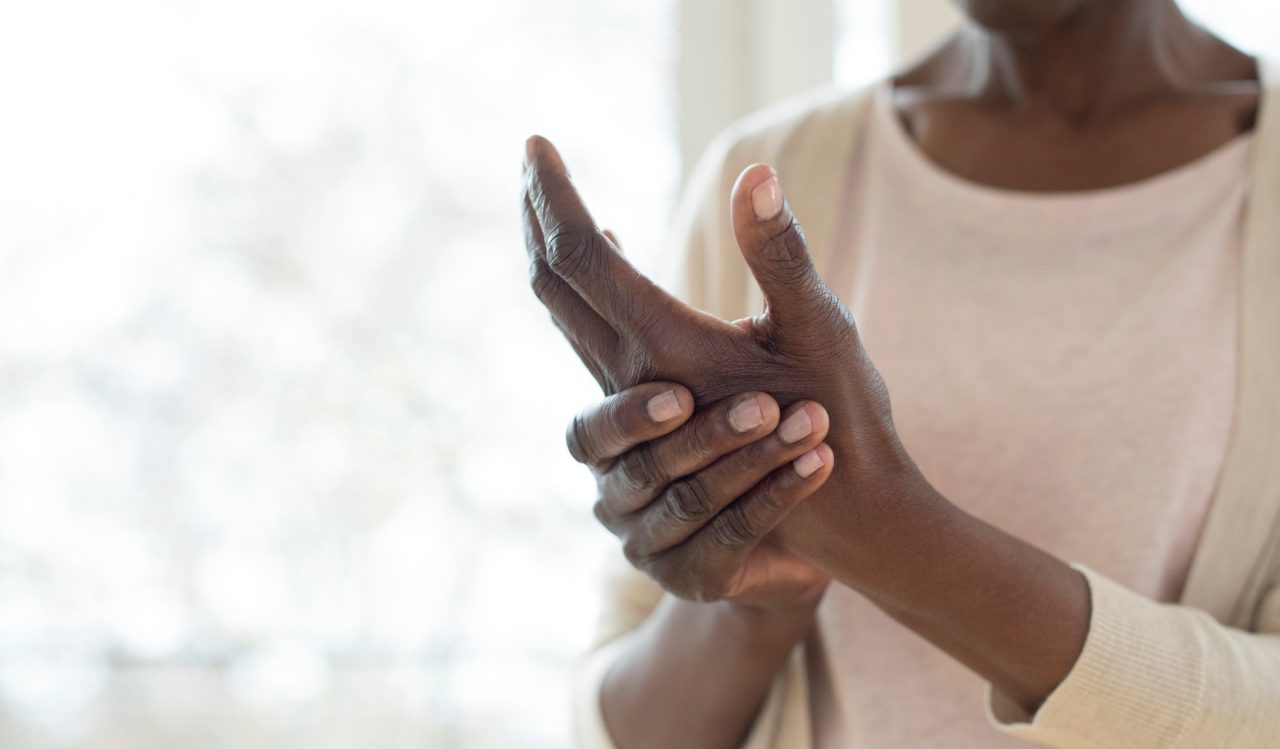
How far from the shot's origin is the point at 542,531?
4.00ft

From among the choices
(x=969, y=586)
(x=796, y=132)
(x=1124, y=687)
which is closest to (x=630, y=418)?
(x=969, y=586)

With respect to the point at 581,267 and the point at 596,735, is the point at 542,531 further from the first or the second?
the point at 581,267

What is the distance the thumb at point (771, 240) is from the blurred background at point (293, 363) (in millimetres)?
756

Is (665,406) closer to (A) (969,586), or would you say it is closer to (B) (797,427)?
(B) (797,427)

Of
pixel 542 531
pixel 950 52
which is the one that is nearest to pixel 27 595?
pixel 542 531

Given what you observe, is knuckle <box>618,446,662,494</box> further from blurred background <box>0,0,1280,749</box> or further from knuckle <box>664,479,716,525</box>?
blurred background <box>0,0,1280,749</box>

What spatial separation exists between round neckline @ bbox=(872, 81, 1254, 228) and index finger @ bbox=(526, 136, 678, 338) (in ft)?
1.44

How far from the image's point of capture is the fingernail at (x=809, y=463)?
0.52m

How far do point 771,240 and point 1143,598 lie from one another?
0.37 meters

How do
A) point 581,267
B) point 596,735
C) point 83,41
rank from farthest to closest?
point 83,41 → point 596,735 → point 581,267

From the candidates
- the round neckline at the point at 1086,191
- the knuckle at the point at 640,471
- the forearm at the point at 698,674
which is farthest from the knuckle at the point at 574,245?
the round neckline at the point at 1086,191

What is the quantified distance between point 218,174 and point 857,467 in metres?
0.89

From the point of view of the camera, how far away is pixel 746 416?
1.63 ft

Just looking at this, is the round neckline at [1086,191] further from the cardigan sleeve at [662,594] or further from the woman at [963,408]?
the cardigan sleeve at [662,594]
